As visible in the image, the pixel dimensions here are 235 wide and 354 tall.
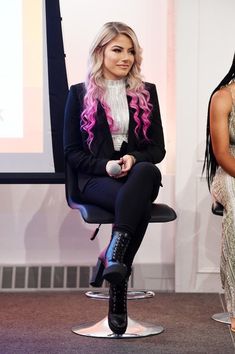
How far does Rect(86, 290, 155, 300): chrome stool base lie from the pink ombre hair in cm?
104

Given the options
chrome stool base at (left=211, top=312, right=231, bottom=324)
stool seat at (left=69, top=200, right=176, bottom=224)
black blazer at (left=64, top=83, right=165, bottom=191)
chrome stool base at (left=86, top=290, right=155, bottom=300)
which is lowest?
chrome stool base at (left=86, top=290, right=155, bottom=300)

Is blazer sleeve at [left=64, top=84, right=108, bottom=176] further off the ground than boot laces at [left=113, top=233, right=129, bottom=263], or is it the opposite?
blazer sleeve at [left=64, top=84, right=108, bottom=176]

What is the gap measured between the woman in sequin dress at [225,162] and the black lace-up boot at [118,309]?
0.45 m

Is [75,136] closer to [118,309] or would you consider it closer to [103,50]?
[103,50]

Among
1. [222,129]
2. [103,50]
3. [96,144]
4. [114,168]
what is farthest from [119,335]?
[103,50]

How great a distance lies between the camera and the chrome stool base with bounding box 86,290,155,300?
3.65m

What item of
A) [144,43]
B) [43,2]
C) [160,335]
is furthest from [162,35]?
[160,335]

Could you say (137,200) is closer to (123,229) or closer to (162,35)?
(123,229)

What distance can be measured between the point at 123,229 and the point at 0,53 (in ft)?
5.89

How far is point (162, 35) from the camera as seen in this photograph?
4074 mm

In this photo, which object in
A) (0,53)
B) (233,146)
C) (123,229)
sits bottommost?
(123,229)

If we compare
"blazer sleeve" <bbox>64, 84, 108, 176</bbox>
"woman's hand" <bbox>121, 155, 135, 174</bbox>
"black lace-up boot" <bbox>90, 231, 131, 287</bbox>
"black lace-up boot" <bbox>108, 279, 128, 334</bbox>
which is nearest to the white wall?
"blazer sleeve" <bbox>64, 84, 108, 176</bbox>

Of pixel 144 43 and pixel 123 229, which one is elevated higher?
pixel 144 43

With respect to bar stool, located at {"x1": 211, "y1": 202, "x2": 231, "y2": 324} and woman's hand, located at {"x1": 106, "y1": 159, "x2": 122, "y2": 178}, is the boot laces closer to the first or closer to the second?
woman's hand, located at {"x1": 106, "y1": 159, "x2": 122, "y2": 178}
